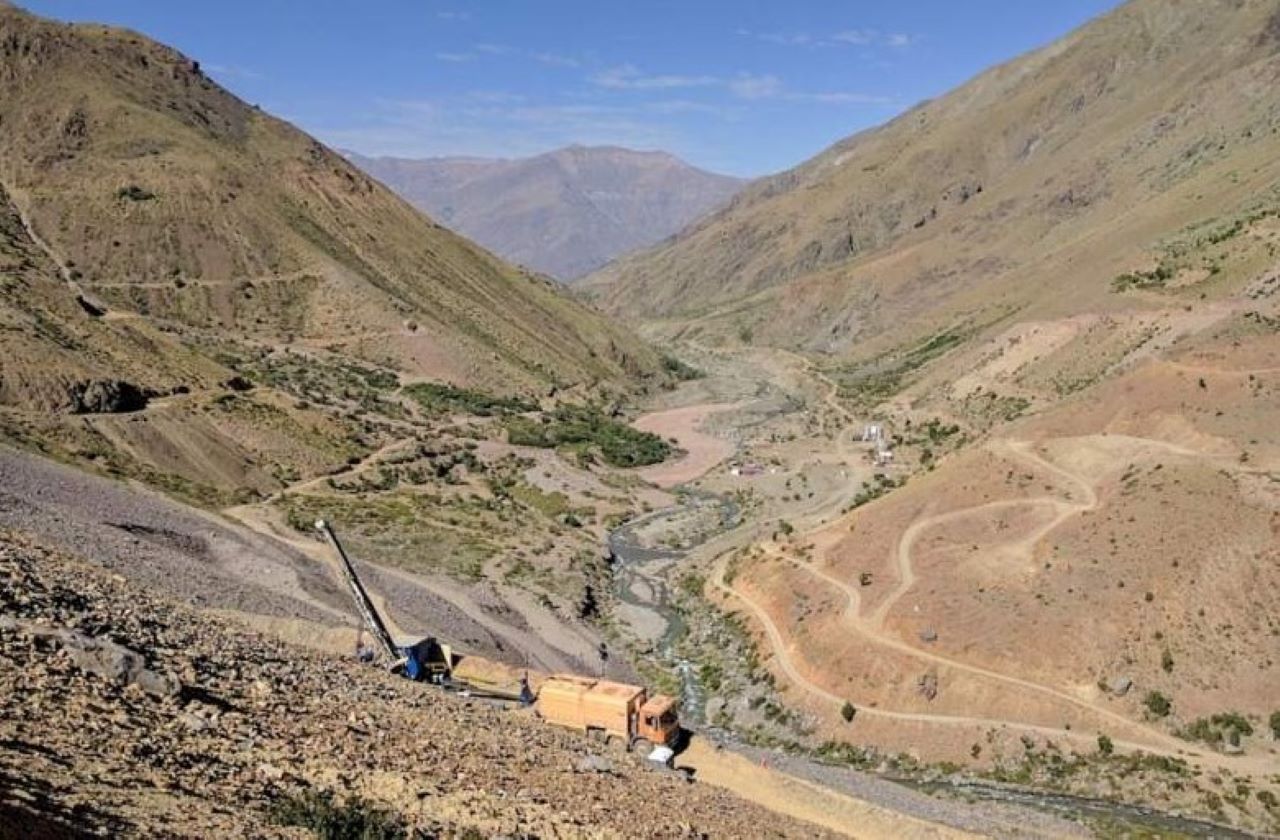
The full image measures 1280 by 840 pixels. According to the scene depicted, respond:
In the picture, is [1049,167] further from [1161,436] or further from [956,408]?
[1161,436]

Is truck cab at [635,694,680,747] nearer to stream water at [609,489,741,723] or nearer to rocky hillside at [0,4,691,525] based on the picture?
stream water at [609,489,741,723]

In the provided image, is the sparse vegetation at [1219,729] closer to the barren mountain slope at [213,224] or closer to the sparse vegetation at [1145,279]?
the sparse vegetation at [1145,279]

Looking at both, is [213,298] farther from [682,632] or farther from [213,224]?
[682,632]

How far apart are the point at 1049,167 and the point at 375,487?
140 m

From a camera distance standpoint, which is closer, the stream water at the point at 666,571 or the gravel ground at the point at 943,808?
the gravel ground at the point at 943,808

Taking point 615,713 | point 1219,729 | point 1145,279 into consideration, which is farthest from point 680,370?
point 615,713

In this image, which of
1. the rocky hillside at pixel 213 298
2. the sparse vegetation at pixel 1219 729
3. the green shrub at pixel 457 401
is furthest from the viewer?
the green shrub at pixel 457 401

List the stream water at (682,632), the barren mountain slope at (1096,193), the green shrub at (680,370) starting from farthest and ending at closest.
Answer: the green shrub at (680,370)
the barren mountain slope at (1096,193)
the stream water at (682,632)

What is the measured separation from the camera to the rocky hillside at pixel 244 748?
45.6 feet

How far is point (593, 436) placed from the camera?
322 feet

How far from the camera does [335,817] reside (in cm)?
1510

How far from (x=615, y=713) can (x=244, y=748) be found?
A: 587 inches

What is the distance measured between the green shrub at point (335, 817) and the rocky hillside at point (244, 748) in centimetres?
4

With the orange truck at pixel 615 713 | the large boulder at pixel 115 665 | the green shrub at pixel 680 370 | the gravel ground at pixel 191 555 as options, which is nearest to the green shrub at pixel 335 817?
the large boulder at pixel 115 665
